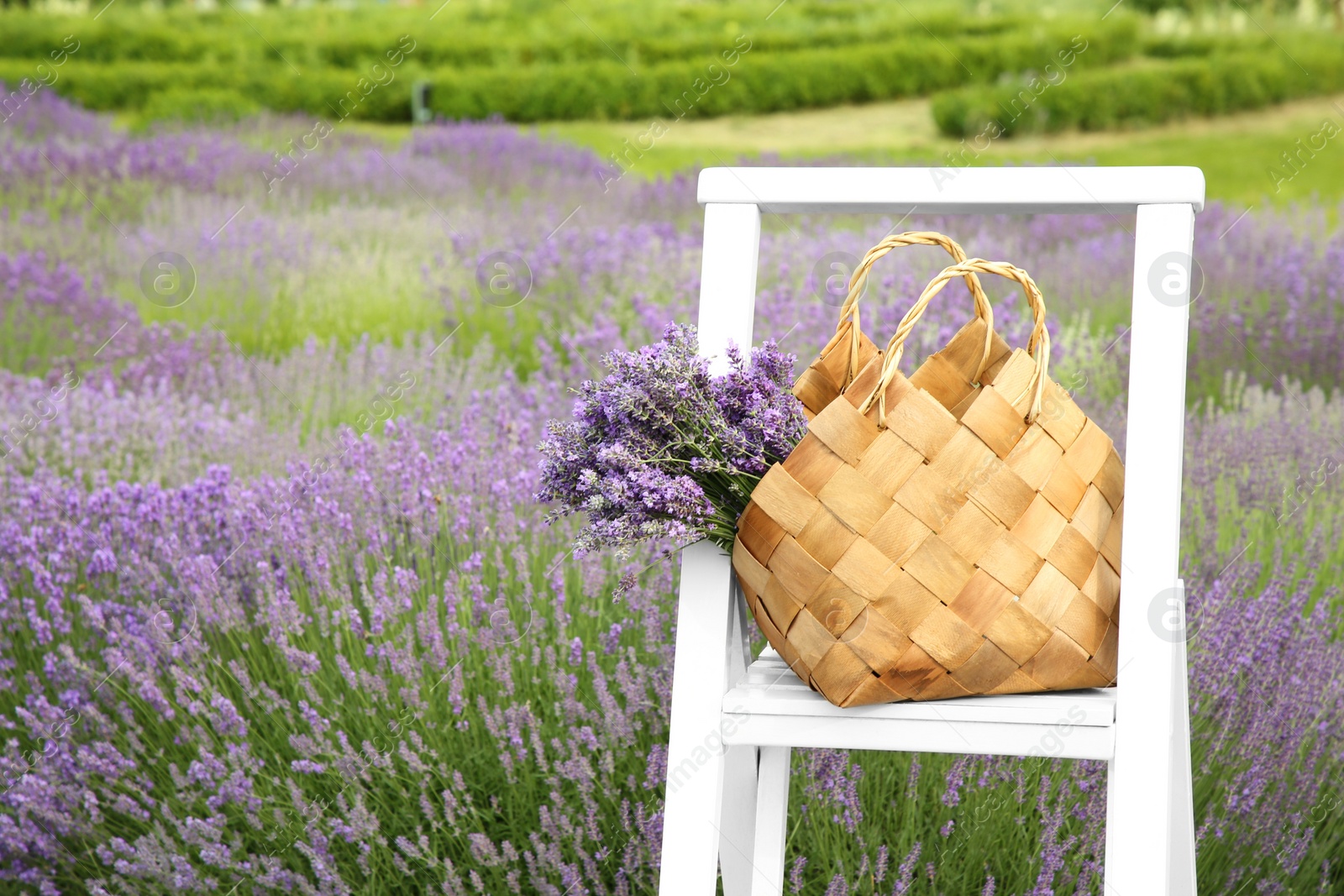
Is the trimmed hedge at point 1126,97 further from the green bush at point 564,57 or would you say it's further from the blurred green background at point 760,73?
the green bush at point 564,57

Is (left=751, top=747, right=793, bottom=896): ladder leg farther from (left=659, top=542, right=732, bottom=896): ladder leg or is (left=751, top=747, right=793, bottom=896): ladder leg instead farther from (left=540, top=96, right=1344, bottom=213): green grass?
(left=540, top=96, right=1344, bottom=213): green grass

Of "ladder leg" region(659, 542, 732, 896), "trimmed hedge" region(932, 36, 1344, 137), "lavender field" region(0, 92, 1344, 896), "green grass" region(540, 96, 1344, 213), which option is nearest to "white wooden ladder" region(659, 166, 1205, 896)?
"ladder leg" region(659, 542, 732, 896)

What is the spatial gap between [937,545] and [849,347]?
25cm

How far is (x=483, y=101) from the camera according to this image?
237 inches

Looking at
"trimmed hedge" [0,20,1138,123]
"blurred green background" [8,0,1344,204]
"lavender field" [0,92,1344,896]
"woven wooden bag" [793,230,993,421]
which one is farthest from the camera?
"trimmed hedge" [0,20,1138,123]

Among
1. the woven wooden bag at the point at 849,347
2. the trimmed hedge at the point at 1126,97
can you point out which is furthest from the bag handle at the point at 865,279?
the trimmed hedge at the point at 1126,97

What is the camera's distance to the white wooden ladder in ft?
3.34

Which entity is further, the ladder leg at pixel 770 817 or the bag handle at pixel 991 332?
the ladder leg at pixel 770 817

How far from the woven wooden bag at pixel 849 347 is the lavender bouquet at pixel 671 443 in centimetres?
5

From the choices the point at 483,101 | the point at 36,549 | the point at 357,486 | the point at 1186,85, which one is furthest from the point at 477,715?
the point at 1186,85

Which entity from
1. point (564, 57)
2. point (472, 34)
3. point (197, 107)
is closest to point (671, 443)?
point (197, 107)

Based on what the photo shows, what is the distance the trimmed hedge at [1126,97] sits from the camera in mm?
5371

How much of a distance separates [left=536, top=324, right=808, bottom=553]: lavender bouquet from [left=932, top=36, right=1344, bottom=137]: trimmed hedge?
4.57 m

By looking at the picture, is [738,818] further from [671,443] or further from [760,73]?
[760,73]
